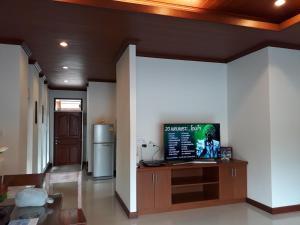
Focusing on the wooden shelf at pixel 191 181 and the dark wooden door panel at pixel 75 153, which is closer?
the wooden shelf at pixel 191 181

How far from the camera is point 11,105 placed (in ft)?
11.8

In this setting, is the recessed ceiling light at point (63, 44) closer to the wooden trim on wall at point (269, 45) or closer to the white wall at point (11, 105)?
the white wall at point (11, 105)

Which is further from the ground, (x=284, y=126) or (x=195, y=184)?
(x=284, y=126)

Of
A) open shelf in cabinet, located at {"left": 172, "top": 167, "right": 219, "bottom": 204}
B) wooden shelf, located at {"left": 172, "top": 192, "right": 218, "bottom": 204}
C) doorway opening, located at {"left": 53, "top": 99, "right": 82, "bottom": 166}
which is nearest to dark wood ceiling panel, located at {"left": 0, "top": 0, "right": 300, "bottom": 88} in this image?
open shelf in cabinet, located at {"left": 172, "top": 167, "right": 219, "bottom": 204}

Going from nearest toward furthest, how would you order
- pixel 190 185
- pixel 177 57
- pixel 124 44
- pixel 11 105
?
pixel 11 105 → pixel 124 44 → pixel 190 185 → pixel 177 57

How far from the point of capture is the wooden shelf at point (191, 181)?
407 centimetres

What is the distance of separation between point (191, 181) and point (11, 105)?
10.2ft

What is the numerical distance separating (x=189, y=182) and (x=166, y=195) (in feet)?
1.64

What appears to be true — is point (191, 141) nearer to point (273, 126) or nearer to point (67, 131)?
point (273, 126)

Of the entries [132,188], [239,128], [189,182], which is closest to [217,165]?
[189,182]

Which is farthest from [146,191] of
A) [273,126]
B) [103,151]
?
[103,151]

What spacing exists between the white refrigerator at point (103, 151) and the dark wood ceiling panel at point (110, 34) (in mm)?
2066

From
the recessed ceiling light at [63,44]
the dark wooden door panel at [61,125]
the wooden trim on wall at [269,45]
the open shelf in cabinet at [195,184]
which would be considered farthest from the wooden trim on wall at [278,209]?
the dark wooden door panel at [61,125]

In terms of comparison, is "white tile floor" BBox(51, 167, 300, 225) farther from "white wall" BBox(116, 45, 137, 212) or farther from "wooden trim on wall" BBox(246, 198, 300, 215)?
"white wall" BBox(116, 45, 137, 212)
